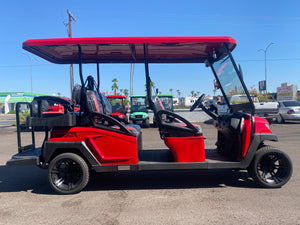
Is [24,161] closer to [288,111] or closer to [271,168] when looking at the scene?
[271,168]

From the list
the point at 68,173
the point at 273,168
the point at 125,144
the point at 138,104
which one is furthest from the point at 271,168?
the point at 138,104

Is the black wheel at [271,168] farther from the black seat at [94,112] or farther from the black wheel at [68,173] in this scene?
the black wheel at [68,173]

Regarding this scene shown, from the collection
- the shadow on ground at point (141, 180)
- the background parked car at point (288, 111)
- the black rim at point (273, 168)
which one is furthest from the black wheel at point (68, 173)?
the background parked car at point (288, 111)

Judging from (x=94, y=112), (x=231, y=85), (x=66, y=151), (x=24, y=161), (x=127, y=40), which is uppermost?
(x=127, y=40)

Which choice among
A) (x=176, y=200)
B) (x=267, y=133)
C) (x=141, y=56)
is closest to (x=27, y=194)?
(x=176, y=200)

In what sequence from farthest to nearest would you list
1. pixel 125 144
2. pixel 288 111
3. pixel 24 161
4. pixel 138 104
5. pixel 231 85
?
pixel 138 104
pixel 288 111
pixel 231 85
pixel 24 161
pixel 125 144

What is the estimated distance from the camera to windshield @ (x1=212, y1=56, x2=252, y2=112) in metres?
3.97

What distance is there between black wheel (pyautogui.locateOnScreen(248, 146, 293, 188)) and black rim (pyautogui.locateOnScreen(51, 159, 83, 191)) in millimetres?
2835

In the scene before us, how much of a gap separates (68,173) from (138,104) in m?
11.2

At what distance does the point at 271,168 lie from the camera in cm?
374

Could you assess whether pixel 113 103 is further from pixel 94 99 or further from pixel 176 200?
pixel 176 200

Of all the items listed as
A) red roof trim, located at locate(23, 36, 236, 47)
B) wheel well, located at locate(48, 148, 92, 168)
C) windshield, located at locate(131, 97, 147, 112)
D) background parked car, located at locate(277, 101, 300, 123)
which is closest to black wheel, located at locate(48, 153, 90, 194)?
wheel well, located at locate(48, 148, 92, 168)

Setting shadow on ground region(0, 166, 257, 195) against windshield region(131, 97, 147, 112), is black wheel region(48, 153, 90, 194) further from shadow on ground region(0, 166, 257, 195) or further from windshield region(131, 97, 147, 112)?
windshield region(131, 97, 147, 112)

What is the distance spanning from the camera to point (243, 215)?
9.28ft
